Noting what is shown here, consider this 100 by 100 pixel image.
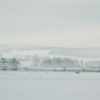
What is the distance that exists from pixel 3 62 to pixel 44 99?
459 ft

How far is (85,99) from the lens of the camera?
17297 mm

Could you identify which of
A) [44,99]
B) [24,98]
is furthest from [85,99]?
[24,98]

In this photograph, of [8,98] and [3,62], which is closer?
[8,98]

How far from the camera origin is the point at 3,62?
155m

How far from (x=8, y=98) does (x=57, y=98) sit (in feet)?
10.2

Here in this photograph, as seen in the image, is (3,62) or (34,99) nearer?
(34,99)

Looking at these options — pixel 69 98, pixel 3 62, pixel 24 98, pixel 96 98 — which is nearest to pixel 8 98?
pixel 24 98

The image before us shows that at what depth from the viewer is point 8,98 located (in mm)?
17297

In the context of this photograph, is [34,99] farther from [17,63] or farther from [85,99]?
[17,63]

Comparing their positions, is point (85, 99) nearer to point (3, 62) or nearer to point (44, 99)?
point (44, 99)

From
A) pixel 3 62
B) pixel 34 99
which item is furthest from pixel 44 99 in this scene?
pixel 3 62

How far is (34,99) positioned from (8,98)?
1627 mm

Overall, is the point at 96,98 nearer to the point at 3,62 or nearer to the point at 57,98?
the point at 57,98

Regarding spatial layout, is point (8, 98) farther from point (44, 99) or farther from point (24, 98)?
point (44, 99)
